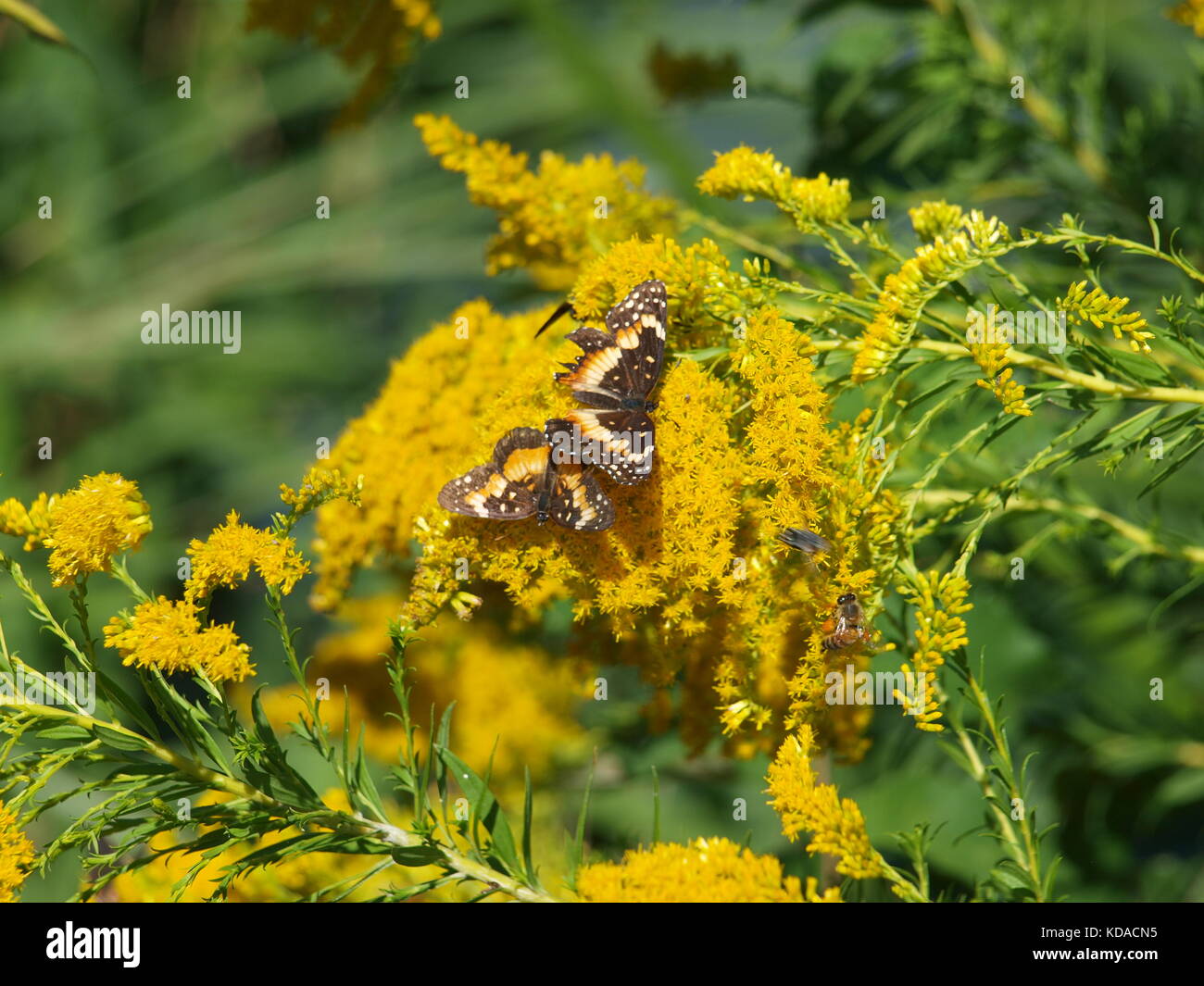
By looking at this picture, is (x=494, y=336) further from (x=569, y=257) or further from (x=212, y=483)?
(x=212, y=483)

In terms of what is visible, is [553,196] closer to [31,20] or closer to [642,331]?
[642,331]

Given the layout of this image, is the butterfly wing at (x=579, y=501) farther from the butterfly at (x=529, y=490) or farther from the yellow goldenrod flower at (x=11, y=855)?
the yellow goldenrod flower at (x=11, y=855)

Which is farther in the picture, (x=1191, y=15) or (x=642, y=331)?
(x=1191, y=15)

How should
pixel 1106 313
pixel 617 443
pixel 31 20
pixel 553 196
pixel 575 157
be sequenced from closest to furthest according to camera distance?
1. pixel 1106 313
2. pixel 617 443
3. pixel 31 20
4. pixel 553 196
5. pixel 575 157

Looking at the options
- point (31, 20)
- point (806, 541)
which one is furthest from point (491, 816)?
point (31, 20)

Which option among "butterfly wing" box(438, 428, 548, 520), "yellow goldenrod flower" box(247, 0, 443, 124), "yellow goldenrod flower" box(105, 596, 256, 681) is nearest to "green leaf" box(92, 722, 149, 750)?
"yellow goldenrod flower" box(105, 596, 256, 681)

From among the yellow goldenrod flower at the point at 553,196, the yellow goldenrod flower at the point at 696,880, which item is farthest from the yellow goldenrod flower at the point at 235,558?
the yellow goldenrod flower at the point at 553,196

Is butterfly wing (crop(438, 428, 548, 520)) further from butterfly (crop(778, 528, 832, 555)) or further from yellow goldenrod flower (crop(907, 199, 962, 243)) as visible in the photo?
yellow goldenrod flower (crop(907, 199, 962, 243))
